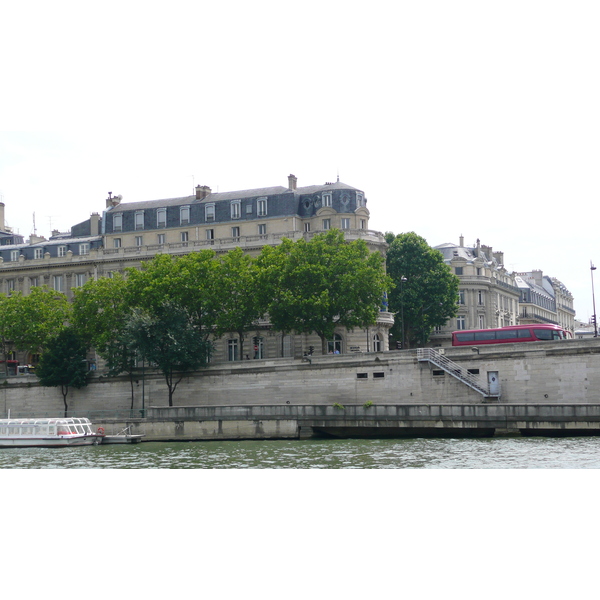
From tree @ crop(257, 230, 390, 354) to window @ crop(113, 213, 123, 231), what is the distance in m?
20.4

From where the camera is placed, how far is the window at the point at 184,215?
7700 centimetres

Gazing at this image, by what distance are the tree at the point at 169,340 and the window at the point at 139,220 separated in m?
17.3

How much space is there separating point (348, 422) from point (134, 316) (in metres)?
18.0

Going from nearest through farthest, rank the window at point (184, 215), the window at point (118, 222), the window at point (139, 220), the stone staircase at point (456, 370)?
the stone staircase at point (456, 370)
the window at point (184, 215)
the window at point (139, 220)
the window at point (118, 222)

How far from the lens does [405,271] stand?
3278 inches

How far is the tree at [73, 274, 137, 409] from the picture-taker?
63938 millimetres

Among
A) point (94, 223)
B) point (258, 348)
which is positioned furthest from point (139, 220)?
point (258, 348)

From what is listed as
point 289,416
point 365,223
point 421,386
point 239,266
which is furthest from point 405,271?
point 289,416

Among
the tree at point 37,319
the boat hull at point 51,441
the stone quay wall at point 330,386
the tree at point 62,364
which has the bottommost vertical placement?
the boat hull at point 51,441

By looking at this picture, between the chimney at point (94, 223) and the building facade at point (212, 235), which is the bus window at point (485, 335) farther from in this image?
the chimney at point (94, 223)

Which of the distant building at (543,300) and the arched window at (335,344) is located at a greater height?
the distant building at (543,300)

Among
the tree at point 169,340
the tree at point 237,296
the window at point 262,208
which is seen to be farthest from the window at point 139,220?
the tree at point 169,340

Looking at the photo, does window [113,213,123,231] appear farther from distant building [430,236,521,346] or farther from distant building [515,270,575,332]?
distant building [515,270,575,332]

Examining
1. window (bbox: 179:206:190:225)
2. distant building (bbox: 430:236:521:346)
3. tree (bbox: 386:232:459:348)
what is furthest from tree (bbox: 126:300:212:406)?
distant building (bbox: 430:236:521:346)
